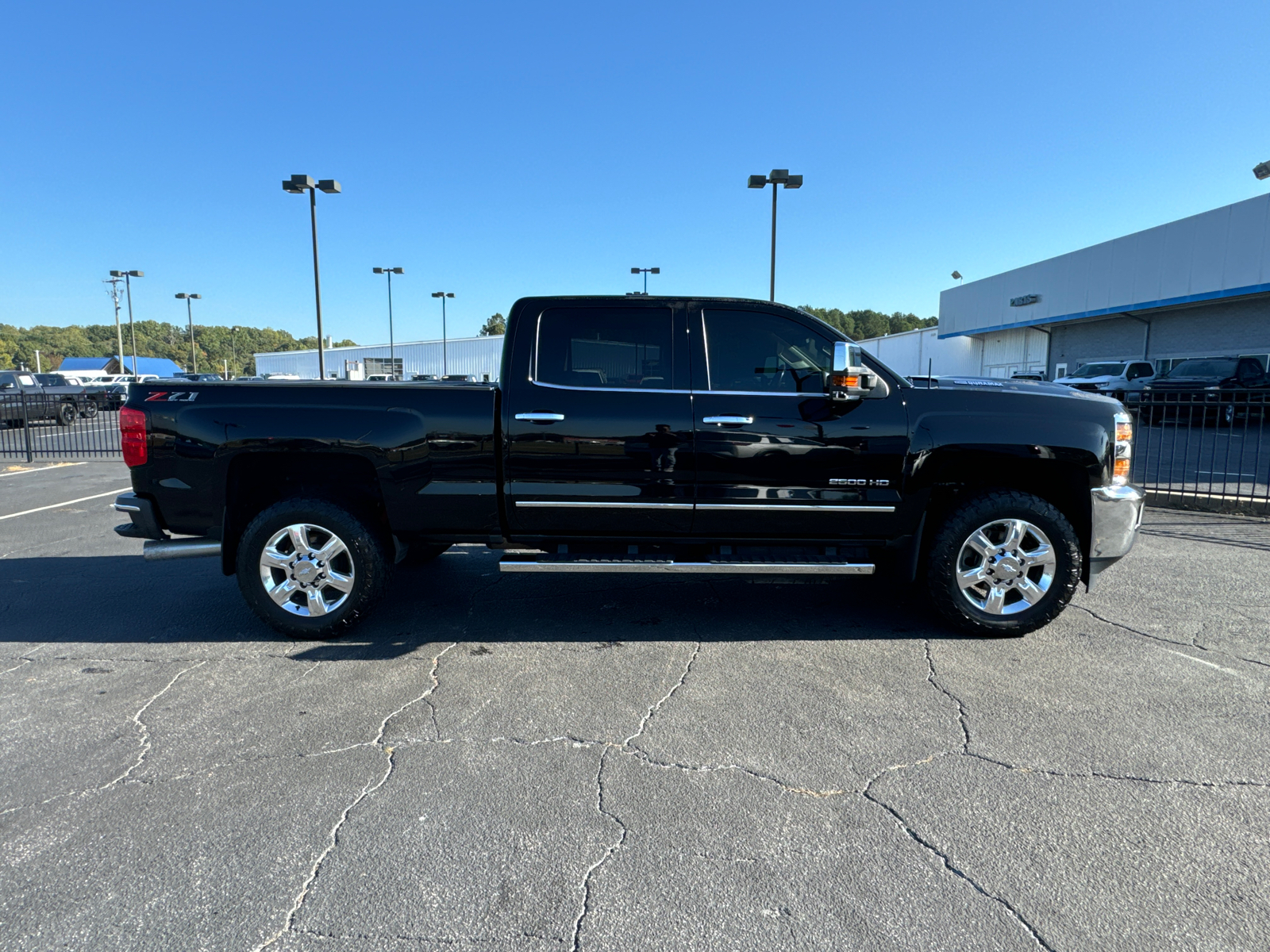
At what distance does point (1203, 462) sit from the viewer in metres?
13.1

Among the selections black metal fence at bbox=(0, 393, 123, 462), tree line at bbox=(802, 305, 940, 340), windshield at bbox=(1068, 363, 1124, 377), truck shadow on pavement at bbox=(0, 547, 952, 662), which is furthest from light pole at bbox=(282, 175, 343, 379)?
tree line at bbox=(802, 305, 940, 340)

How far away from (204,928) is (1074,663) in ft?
13.6

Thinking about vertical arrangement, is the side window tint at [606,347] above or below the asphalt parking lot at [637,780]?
above

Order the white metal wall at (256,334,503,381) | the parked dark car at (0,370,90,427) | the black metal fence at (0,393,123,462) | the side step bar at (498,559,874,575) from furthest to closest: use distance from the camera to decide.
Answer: the white metal wall at (256,334,503,381) → the parked dark car at (0,370,90,427) → the black metal fence at (0,393,123,462) → the side step bar at (498,559,874,575)

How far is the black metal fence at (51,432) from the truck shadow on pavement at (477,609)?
7.96 meters

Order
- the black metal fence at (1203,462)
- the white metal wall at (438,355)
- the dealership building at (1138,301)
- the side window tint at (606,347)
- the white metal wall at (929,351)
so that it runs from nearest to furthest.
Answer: the side window tint at (606,347) → the black metal fence at (1203,462) → the dealership building at (1138,301) → the white metal wall at (929,351) → the white metal wall at (438,355)

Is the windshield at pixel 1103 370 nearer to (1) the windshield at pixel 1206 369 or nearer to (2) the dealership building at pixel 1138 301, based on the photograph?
(1) the windshield at pixel 1206 369

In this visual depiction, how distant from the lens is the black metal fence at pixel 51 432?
1566 cm

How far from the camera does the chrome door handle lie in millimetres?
4398

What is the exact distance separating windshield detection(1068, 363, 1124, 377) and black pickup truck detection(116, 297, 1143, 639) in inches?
926

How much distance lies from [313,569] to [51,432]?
2239 centimetres

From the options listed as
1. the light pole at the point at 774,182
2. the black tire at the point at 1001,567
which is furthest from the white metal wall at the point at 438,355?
the black tire at the point at 1001,567

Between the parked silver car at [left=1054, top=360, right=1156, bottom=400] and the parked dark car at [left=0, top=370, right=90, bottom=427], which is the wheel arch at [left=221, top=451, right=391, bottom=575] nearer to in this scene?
the parked dark car at [left=0, top=370, right=90, bottom=427]

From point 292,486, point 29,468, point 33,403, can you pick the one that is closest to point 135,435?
point 292,486
